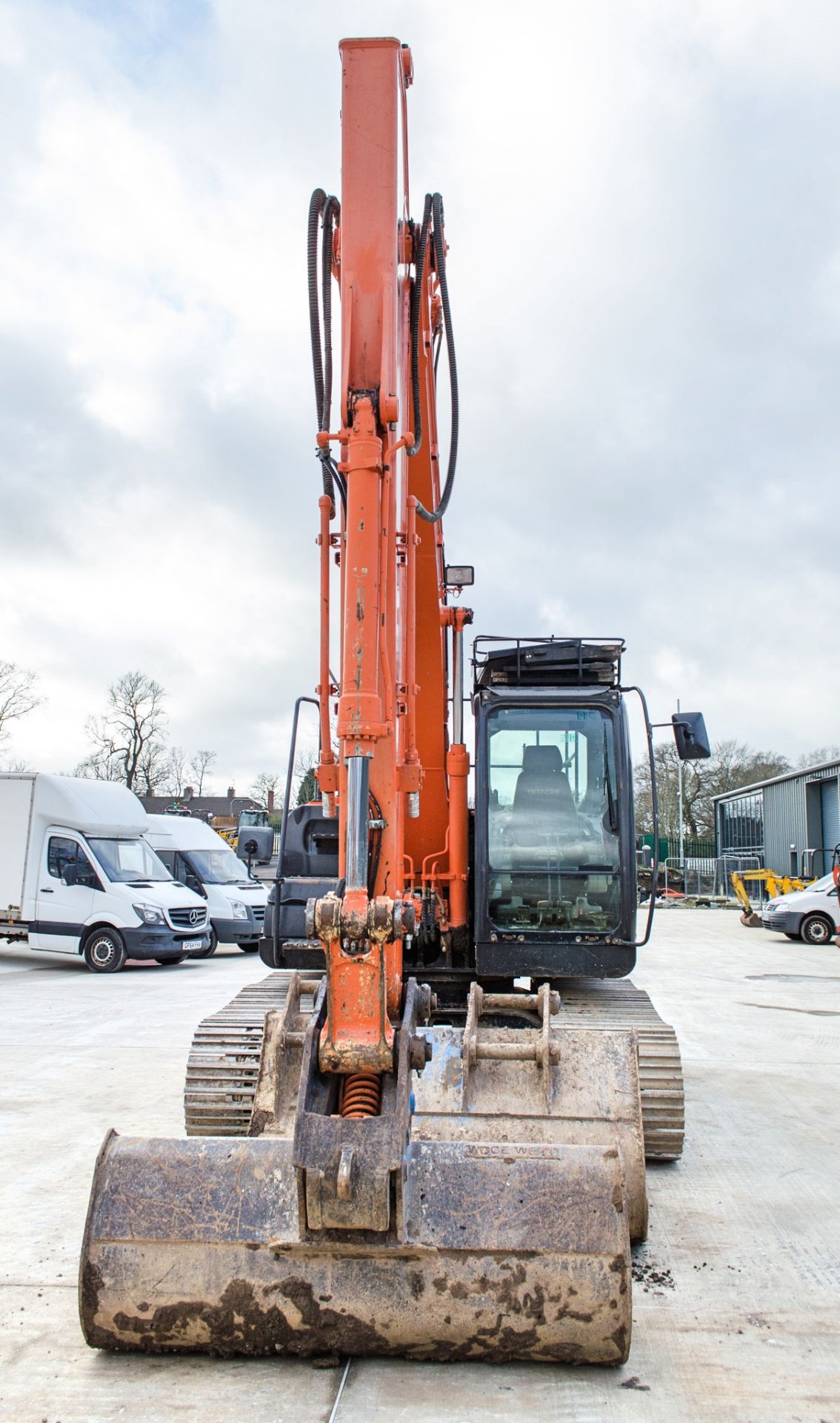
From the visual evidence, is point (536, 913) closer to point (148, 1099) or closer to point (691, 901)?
point (148, 1099)

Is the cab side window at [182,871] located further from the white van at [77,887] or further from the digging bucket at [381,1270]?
the digging bucket at [381,1270]

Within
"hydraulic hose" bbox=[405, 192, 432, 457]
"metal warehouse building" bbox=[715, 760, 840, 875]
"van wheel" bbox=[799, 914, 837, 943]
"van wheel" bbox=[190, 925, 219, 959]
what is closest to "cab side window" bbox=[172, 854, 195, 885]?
"van wheel" bbox=[190, 925, 219, 959]

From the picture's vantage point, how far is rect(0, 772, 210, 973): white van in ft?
52.4

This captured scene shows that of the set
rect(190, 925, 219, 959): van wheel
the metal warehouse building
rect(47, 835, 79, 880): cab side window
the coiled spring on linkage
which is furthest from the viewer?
the metal warehouse building

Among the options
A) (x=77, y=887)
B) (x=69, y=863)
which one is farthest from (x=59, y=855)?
(x=77, y=887)

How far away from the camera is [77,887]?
16109 mm

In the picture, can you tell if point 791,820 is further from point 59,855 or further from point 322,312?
point 322,312

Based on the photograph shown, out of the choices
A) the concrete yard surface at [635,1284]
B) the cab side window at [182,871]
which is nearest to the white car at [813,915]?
the cab side window at [182,871]

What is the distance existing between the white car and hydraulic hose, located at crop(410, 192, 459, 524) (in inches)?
682

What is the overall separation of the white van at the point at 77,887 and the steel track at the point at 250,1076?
408 inches

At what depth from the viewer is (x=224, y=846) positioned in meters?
20.8

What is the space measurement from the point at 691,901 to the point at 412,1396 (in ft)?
105

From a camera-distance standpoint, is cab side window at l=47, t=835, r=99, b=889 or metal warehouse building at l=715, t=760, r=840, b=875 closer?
cab side window at l=47, t=835, r=99, b=889

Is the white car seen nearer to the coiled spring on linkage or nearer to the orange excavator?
the orange excavator
